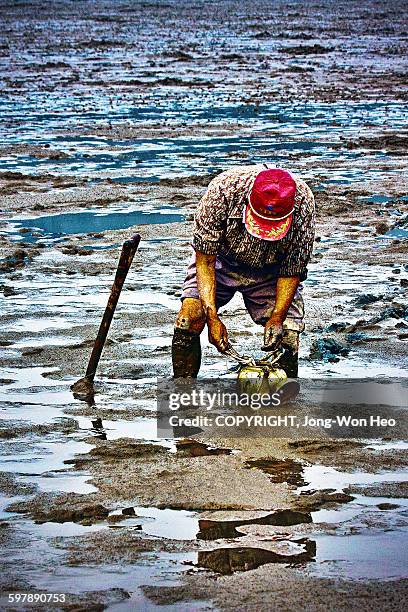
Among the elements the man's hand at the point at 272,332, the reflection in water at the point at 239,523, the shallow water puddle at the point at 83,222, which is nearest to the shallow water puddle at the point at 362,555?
the reflection in water at the point at 239,523

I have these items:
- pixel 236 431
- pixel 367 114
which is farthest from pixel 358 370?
pixel 367 114

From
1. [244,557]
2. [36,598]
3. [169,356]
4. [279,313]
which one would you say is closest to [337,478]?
[244,557]

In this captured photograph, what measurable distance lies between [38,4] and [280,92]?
29.3 meters

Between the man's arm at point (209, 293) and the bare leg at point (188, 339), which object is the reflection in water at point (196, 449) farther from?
the bare leg at point (188, 339)

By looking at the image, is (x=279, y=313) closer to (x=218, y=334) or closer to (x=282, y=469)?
(x=218, y=334)

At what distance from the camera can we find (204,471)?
A: 4773 mm

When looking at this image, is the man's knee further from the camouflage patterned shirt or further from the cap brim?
the cap brim

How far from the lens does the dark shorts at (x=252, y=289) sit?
561 cm

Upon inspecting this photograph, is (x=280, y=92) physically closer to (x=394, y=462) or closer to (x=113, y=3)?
(x=394, y=462)

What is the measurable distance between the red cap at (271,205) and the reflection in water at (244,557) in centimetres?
157

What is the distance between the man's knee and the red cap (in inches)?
24.9

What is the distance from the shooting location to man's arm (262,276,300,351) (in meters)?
5.52

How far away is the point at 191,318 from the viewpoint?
5.71 meters

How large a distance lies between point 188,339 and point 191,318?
11cm
